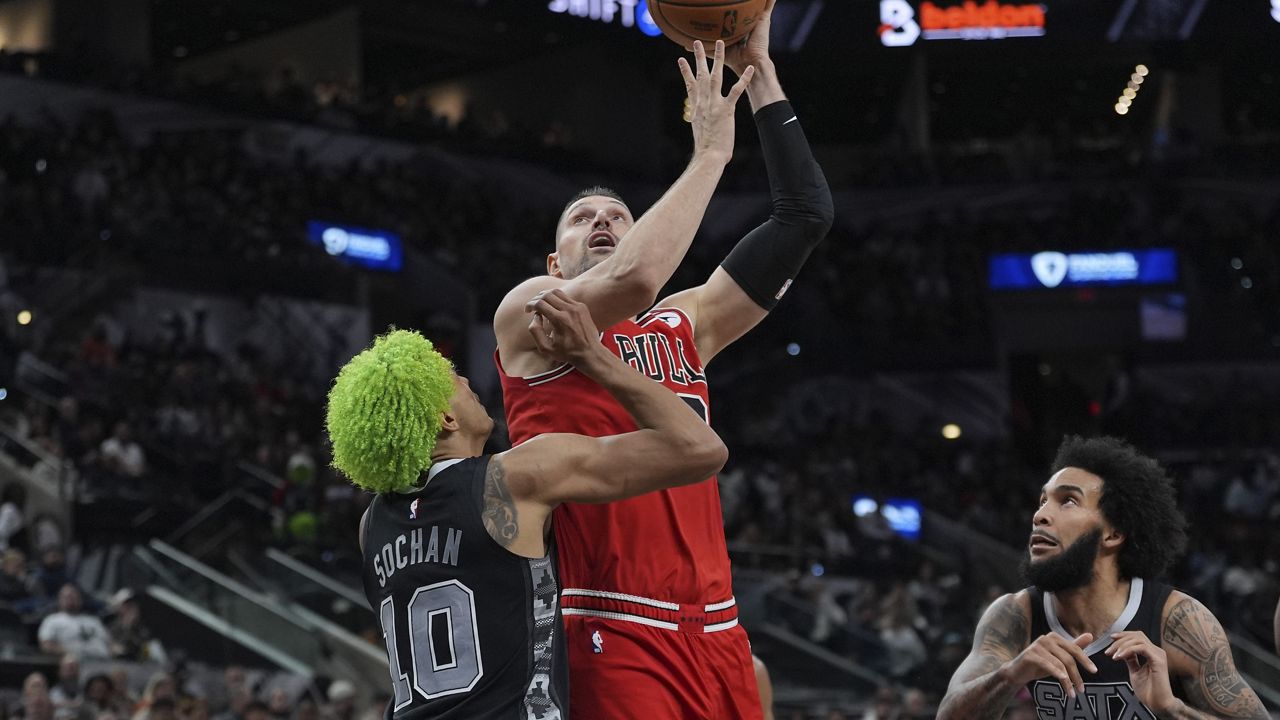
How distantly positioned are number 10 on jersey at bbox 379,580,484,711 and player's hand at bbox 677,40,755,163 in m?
1.42

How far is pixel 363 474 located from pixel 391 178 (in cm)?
2267

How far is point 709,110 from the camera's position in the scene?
4.40 m

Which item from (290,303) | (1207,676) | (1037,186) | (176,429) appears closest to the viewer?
(1207,676)

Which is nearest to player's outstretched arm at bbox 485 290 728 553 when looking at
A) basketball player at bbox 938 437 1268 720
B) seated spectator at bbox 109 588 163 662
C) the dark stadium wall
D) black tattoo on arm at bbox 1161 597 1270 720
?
basketball player at bbox 938 437 1268 720

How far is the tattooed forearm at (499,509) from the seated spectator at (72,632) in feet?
30.1

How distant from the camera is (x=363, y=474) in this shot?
401 cm

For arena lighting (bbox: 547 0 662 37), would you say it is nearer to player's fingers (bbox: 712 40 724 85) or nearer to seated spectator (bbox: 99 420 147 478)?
seated spectator (bbox: 99 420 147 478)

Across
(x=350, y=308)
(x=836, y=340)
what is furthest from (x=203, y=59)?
(x=836, y=340)

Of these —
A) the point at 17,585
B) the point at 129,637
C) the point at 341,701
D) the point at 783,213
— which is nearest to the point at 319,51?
the point at 17,585

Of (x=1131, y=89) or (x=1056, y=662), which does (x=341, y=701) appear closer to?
(x=1056, y=662)

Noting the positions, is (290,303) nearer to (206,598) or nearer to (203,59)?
(206,598)

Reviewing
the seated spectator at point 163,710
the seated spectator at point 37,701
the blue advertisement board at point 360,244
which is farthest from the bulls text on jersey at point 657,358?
the blue advertisement board at point 360,244

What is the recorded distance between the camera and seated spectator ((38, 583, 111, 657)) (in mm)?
12000

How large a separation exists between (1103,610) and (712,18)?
224 cm
